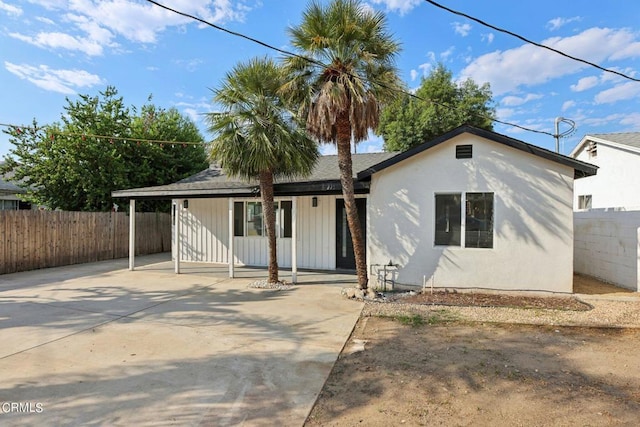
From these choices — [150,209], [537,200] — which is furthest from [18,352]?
[150,209]

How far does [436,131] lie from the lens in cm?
2219

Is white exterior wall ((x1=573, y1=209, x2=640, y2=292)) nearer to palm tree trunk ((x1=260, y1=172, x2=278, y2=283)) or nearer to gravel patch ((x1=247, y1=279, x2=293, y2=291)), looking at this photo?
gravel patch ((x1=247, y1=279, x2=293, y2=291))

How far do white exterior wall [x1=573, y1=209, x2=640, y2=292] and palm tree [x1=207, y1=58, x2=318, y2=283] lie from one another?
7.57 meters

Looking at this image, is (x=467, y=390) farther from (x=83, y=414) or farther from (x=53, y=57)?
(x=53, y=57)

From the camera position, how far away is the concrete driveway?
3.00m

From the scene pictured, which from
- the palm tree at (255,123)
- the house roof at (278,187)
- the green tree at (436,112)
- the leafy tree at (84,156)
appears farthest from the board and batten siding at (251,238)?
the green tree at (436,112)

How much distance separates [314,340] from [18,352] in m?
3.70

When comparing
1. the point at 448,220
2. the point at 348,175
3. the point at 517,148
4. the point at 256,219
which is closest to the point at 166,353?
the point at 348,175

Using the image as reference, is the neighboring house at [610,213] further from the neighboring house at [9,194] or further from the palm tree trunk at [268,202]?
the neighboring house at [9,194]

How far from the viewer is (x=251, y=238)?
11227 millimetres

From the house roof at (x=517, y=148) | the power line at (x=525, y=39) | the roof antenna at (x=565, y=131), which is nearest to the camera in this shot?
the power line at (x=525, y=39)

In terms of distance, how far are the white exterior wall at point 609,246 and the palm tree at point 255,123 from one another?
24.8 feet

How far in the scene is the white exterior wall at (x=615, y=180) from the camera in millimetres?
12094

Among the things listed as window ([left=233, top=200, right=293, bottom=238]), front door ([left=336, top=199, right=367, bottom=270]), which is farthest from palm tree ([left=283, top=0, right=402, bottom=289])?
window ([left=233, top=200, right=293, bottom=238])
